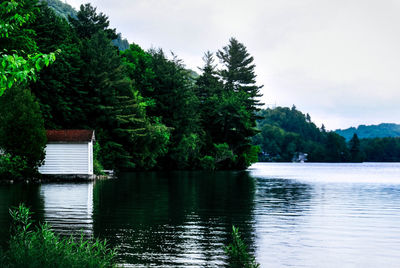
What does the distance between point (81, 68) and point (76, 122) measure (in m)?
5.48

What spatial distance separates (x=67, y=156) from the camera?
3459 cm

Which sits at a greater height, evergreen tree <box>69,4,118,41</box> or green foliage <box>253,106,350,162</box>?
evergreen tree <box>69,4,118,41</box>

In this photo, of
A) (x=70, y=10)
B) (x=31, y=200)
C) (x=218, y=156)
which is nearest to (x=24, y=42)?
(x=31, y=200)

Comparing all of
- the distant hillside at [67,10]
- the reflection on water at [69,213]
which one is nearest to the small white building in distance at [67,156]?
the reflection on water at [69,213]

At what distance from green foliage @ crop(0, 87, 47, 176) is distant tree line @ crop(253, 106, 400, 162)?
108 metres

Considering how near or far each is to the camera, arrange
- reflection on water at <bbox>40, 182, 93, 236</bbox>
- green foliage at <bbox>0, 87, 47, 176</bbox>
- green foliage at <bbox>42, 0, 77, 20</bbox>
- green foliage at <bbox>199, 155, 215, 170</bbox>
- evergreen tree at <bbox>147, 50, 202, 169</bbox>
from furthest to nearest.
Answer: green foliage at <bbox>42, 0, 77, 20</bbox>
green foliage at <bbox>199, 155, 215, 170</bbox>
evergreen tree at <bbox>147, 50, 202, 169</bbox>
green foliage at <bbox>0, 87, 47, 176</bbox>
reflection on water at <bbox>40, 182, 93, 236</bbox>

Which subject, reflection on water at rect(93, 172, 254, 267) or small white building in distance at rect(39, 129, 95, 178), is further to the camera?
small white building in distance at rect(39, 129, 95, 178)

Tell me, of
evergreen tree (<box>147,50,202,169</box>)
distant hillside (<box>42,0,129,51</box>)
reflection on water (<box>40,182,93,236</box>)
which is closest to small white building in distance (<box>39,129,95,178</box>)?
reflection on water (<box>40,182,93,236</box>)

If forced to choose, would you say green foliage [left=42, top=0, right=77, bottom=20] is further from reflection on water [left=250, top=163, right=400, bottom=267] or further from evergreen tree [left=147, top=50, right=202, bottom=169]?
reflection on water [left=250, top=163, right=400, bottom=267]

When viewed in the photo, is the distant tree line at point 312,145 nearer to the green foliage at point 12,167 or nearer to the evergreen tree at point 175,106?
the evergreen tree at point 175,106

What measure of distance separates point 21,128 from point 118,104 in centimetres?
1767

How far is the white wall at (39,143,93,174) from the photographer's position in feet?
113

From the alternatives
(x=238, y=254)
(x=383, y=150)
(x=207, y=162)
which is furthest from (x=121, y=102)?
(x=383, y=150)

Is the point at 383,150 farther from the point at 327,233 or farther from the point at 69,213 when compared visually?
the point at 69,213
